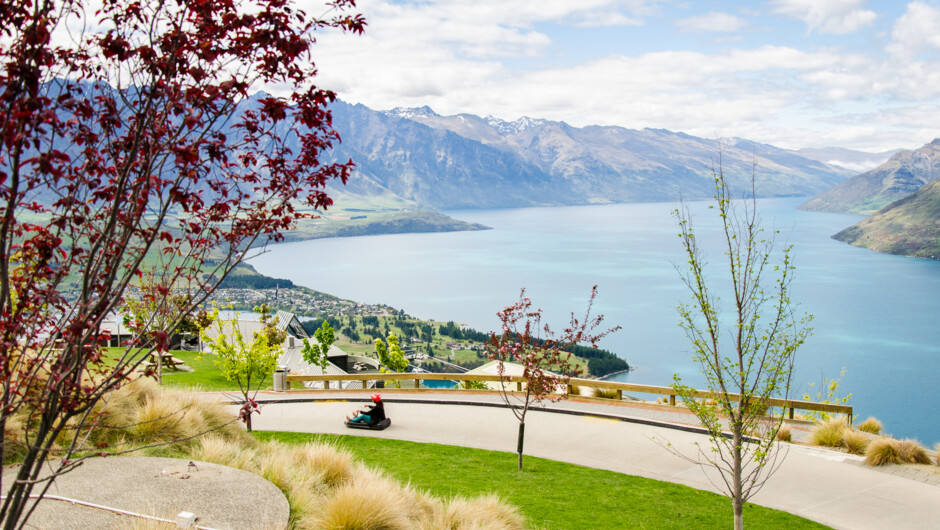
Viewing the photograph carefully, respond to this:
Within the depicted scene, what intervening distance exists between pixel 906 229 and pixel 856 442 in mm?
194756

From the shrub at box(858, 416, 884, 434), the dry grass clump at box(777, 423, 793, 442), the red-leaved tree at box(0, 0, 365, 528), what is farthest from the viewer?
the shrub at box(858, 416, 884, 434)

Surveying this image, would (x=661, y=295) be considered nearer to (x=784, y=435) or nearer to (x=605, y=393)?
(x=605, y=393)

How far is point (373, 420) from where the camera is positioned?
15336mm

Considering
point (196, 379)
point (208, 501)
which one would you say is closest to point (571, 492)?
point (208, 501)

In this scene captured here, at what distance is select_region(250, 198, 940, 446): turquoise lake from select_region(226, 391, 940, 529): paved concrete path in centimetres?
470

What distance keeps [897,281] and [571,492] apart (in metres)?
123

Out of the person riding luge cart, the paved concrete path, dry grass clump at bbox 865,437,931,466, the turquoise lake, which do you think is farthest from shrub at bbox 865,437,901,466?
the person riding luge cart

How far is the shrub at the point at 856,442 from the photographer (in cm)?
1325

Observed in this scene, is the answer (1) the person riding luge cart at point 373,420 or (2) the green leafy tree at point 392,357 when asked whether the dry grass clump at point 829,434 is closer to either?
(1) the person riding luge cart at point 373,420

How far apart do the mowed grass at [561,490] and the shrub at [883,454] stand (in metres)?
3.72

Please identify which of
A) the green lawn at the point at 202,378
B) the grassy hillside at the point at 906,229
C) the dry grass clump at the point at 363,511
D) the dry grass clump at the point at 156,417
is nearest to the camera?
the dry grass clump at the point at 363,511

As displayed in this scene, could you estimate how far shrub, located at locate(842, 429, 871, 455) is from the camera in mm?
13250

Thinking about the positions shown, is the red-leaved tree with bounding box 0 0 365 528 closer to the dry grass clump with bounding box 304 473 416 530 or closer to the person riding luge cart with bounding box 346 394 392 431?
the dry grass clump with bounding box 304 473 416 530

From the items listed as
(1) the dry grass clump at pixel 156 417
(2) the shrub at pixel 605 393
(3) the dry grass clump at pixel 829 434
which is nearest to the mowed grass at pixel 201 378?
(1) the dry grass clump at pixel 156 417
